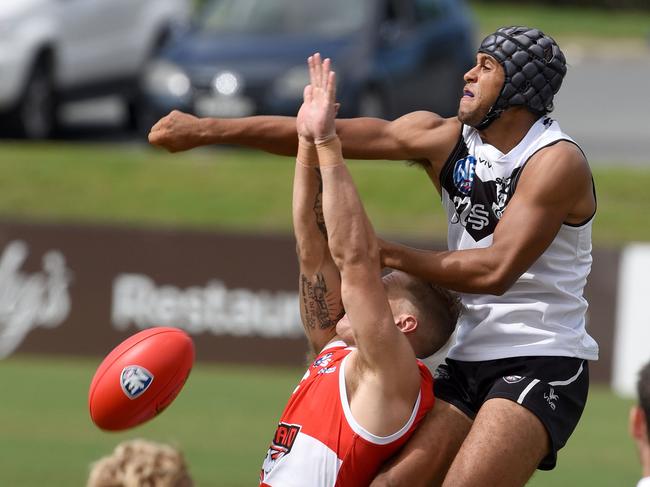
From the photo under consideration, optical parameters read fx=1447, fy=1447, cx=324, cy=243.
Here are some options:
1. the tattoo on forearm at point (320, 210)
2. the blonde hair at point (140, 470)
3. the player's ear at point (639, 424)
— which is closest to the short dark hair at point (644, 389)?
the player's ear at point (639, 424)

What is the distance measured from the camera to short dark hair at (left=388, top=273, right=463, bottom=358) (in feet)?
15.9

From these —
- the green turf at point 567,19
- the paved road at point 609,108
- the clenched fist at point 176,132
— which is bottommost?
the green turf at point 567,19

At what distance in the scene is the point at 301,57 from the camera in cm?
1478

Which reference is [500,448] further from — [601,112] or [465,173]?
[601,112]

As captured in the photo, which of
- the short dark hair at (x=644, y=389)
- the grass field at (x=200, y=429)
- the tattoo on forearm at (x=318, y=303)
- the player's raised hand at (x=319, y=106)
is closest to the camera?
the short dark hair at (x=644, y=389)

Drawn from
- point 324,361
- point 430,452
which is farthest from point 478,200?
point 430,452

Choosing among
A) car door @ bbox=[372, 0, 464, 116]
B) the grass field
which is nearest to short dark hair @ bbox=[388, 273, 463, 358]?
the grass field

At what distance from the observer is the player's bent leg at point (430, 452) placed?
4688mm

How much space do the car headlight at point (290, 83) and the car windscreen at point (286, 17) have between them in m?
0.56

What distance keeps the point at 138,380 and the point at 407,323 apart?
949mm

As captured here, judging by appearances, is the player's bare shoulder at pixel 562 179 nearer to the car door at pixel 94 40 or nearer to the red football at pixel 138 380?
the red football at pixel 138 380

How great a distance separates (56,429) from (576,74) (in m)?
18.4

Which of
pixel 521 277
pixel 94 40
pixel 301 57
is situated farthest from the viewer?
pixel 94 40

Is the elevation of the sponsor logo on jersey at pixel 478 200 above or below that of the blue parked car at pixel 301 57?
above
